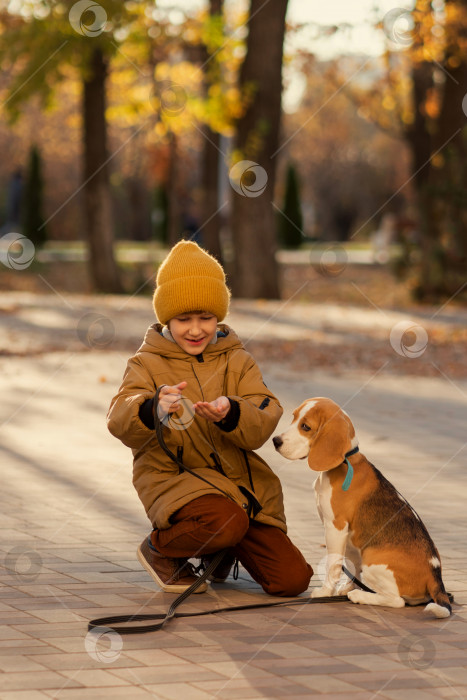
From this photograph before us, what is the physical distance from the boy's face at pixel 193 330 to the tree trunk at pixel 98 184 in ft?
65.2

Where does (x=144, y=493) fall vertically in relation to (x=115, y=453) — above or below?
above

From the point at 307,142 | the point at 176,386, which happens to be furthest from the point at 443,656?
the point at 307,142

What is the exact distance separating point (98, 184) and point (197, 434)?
70.5ft

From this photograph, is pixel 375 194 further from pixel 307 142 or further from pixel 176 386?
pixel 176 386

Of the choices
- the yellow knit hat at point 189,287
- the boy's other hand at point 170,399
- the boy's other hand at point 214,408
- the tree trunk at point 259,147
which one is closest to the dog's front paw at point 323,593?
the boy's other hand at point 214,408

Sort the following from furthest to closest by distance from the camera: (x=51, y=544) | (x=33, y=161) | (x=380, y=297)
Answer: (x=33, y=161), (x=380, y=297), (x=51, y=544)

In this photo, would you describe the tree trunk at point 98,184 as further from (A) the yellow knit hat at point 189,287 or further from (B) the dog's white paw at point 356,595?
(B) the dog's white paw at point 356,595

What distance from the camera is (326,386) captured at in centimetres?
1278

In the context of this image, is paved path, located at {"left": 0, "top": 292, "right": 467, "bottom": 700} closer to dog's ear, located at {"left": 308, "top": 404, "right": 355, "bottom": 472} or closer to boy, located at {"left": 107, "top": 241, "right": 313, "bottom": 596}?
boy, located at {"left": 107, "top": 241, "right": 313, "bottom": 596}

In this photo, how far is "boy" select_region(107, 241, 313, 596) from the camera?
522 centimetres

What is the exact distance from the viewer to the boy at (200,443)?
522cm

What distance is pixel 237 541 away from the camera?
5.28 metres

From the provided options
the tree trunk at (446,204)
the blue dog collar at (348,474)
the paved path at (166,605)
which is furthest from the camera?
the tree trunk at (446,204)

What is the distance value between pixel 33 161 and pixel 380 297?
55.7ft
